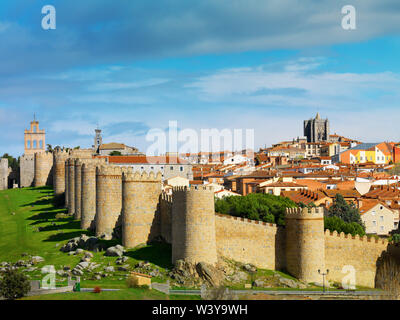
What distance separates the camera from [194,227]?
40719 millimetres

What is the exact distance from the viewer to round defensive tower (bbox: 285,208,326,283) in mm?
43756

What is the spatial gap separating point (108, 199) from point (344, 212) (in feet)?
106

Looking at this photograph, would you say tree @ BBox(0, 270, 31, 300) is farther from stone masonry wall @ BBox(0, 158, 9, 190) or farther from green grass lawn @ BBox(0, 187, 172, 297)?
stone masonry wall @ BBox(0, 158, 9, 190)

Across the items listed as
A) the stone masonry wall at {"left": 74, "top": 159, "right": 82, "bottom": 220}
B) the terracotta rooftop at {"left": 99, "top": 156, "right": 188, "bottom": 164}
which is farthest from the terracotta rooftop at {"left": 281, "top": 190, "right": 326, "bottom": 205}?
the stone masonry wall at {"left": 74, "top": 159, "right": 82, "bottom": 220}

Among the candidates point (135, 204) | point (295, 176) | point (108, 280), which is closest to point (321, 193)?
point (295, 176)

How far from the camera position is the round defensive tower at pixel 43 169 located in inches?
3563

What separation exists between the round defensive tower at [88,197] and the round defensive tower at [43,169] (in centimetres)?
3461

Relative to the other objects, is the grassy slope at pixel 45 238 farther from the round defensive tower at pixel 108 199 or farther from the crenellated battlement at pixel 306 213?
the crenellated battlement at pixel 306 213

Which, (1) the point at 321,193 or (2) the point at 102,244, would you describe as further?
(1) the point at 321,193

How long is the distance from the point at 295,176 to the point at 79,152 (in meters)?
40.3

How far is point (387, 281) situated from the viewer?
4441 centimetres

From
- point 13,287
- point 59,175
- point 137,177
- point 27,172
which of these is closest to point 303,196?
point 59,175

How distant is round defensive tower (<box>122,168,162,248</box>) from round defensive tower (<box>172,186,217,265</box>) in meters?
4.68

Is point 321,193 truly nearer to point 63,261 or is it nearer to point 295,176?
point 295,176
